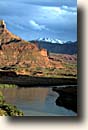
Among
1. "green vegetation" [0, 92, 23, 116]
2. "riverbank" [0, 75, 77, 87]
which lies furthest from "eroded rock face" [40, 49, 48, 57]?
"green vegetation" [0, 92, 23, 116]

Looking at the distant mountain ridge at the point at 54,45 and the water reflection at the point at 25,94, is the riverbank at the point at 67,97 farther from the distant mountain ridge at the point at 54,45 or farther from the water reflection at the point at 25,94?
the distant mountain ridge at the point at 54,45

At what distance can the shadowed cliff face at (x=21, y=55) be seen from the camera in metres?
1.90

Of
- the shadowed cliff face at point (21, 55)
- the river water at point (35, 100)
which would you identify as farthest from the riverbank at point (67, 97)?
the shadowed cliff face at point (21, 55)

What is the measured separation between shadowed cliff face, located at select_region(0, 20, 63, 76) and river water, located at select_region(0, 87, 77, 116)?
108mm

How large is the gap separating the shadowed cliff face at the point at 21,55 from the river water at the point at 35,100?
0.11m

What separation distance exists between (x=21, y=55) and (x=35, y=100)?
10.9 inches

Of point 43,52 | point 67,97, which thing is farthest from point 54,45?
point 67,97

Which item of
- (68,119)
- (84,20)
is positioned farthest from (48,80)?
(84,20)

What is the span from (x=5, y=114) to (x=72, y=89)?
41 centimetres

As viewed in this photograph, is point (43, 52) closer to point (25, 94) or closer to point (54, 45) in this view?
point (54, 45)

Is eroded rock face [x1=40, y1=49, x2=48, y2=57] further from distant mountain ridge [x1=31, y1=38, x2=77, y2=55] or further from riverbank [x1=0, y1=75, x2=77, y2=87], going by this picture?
riverbank [x1=0, y1=75, x2=77, y2=87]

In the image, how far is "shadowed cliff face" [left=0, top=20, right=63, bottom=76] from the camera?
1.90 m

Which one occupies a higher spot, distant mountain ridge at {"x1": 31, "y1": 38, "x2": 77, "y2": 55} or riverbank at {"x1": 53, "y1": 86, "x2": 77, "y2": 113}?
distant mountain ridge at {"x1": 31, "y1": 38, "x2": 77, "y2": 55}

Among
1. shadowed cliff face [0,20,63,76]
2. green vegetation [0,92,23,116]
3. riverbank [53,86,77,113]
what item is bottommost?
green vegetation [0,92,23,116]
